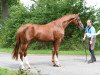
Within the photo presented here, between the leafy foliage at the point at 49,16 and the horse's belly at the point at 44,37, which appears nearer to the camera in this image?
the horse's belly at the point at 44,37

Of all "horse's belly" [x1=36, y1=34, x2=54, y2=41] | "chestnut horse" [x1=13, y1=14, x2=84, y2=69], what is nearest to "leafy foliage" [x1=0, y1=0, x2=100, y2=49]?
"chestnut horse" [x1=13, y1=14, x2=84, y2=69]

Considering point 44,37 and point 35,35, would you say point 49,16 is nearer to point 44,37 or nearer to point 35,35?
point 44,37

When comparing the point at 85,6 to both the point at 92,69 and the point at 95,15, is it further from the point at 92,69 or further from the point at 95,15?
the point at 92,69

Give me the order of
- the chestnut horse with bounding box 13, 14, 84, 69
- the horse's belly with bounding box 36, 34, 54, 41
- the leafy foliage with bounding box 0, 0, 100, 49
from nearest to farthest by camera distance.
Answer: the chestnut horse with bounding box 13, 14, 84, 69 → the horse's belly with bounding box 36, 34, 54, 41 → the leafy foliage with bounding box 0, 0, 100, 49

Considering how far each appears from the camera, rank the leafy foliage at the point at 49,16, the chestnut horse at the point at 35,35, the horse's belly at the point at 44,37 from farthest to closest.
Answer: the leafy foliage at the point at 49,16 → the horse's belly at the point at 44,37 → the chestnut horse at the point at 35,35

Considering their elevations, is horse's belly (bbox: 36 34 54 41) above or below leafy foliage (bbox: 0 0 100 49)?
below

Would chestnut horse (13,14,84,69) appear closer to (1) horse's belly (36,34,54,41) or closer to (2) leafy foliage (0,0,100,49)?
(1) horse's belly (36,34,54,41)

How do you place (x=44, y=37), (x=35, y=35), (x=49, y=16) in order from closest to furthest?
(x=35, y=35) < (x=44, y=37) < (x=49, y=16)

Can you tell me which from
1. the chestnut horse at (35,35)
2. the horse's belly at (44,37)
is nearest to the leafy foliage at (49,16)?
the chestnut horse at (35,35)

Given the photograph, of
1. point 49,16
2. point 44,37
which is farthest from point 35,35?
point 49,16

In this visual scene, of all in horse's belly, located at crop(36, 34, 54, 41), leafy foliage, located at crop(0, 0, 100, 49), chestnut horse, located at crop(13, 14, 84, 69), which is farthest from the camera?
leafy foliage, located at crop(0, 0, 100, 49)

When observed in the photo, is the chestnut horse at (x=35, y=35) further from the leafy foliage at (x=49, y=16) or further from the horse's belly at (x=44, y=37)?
the leafy foliage at (x=49, y=16)

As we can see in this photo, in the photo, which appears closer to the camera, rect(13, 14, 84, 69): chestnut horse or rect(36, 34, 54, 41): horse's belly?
rect(13, 14, 84, 69): chestnut horse

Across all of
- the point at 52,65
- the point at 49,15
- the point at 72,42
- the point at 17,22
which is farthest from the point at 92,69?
the point at 17,22
